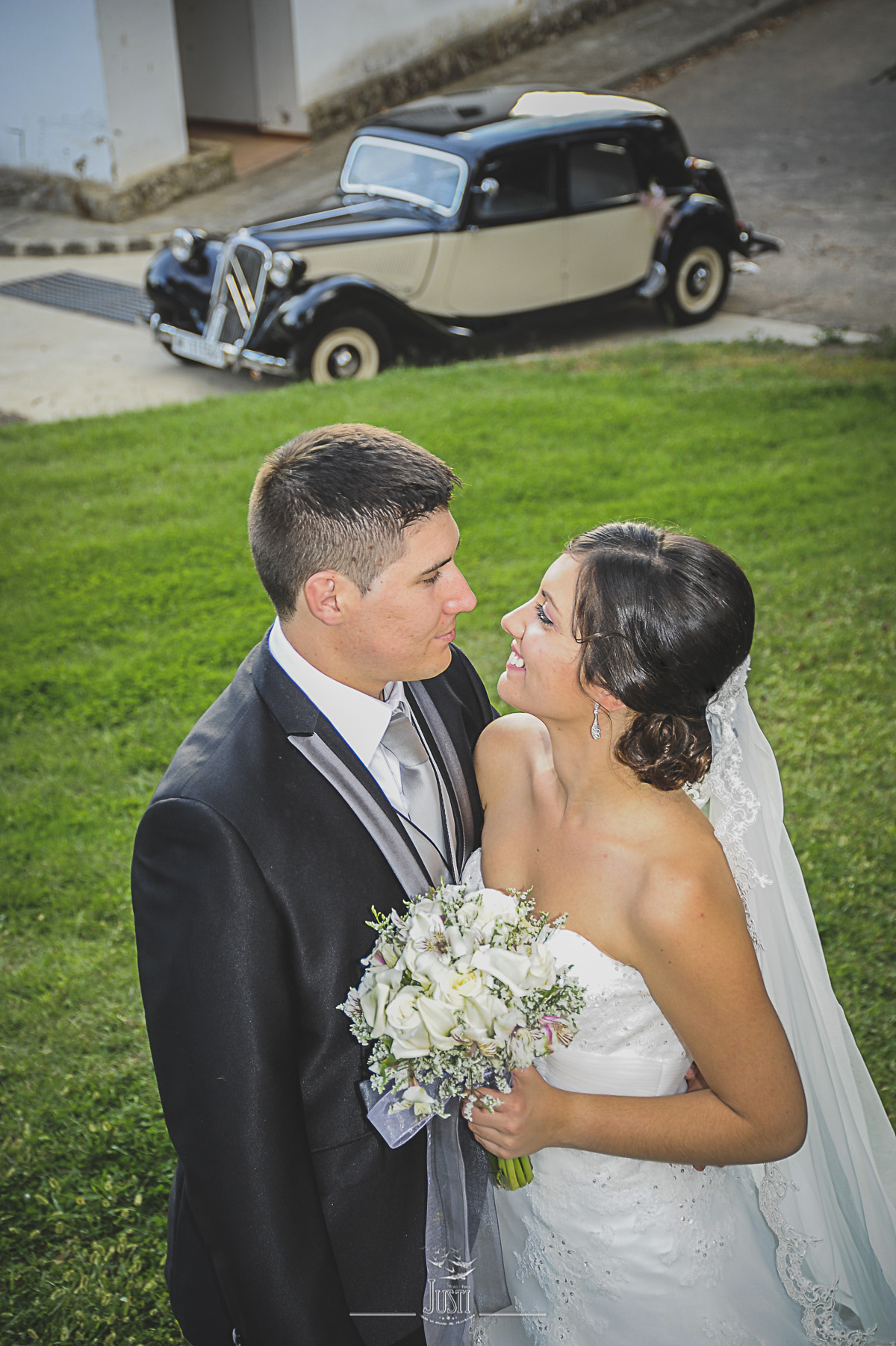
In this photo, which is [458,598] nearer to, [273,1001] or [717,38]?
[273,1001]

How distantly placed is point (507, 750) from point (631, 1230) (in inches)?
44.4

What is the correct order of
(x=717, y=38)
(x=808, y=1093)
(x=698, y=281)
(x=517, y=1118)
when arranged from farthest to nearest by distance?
(x=717, y=38) → (x=698, y=281) → (x=808, y=1093) → (x=517, y=1118)

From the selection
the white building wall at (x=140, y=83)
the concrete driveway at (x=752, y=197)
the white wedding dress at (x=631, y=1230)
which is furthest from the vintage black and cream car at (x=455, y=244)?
the white wedding dress at (x=631, y=1230)

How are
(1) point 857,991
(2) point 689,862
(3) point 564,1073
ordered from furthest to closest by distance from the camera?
(1) point 857,991, (3) point 564,1073, (2) point 689,862

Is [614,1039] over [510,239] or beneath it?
beneath

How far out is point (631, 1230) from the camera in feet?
8.09

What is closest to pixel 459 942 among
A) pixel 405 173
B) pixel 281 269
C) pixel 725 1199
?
pixel 725 1199

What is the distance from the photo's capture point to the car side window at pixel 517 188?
10406 millimetres

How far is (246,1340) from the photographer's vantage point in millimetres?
2096

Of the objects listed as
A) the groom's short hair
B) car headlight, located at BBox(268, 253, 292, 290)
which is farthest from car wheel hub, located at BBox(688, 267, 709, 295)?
the groom's short hair

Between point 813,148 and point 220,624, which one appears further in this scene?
point 813,148

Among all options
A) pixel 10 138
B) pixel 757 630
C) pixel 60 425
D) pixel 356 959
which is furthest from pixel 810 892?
pixel 10 138

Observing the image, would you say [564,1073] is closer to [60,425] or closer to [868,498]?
[868,498]

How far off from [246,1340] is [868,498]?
22.0 feet
